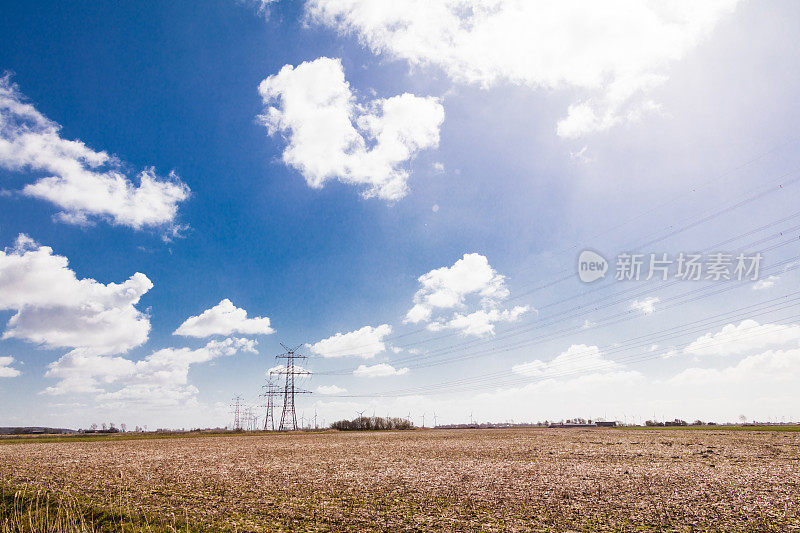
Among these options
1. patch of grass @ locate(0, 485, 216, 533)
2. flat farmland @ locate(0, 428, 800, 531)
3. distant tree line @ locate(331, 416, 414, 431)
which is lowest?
distant tree line @ locate(331, 416, 414, 431)

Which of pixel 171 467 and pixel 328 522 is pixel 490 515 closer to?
pixel 328 522

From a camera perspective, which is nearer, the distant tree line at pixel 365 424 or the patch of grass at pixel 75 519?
the patch of grass at pixel 75 519

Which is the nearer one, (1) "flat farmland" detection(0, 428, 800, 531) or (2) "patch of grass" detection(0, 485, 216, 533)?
(2) "patch of grass" detection(0, 485, 216, 533)

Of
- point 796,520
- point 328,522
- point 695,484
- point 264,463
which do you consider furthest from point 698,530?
point 264,463

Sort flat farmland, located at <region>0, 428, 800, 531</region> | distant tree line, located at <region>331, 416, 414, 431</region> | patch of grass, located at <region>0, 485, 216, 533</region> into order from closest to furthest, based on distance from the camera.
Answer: patch of grass, located at <region>0, 485, 216, 533</region>, flat farmland, located at <region>0, 428, 800, 531</region>, distant tree line, located at <region>331, 416, 414, 431</region>

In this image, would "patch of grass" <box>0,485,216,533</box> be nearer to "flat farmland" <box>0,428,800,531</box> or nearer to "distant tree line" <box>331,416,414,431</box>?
"flat farmland" <box>0,428,800,531</box>

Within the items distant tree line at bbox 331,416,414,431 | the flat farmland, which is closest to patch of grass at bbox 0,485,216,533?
the flat farmland

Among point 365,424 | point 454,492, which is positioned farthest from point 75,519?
point 365,424

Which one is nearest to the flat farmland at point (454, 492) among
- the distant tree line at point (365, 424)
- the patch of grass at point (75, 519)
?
the patch of grass at point (75, 519)

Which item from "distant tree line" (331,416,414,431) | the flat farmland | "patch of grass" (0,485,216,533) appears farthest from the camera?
"distant tree line" (331,416,414,431)

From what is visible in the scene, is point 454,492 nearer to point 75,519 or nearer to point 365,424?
point 75,519

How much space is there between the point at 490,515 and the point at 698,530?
7088mm

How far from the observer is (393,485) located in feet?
74.2

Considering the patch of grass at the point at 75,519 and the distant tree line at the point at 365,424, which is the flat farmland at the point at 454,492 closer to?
the patch of grass at the point at 75,519
